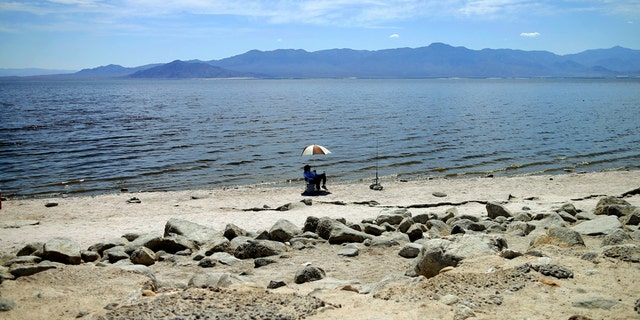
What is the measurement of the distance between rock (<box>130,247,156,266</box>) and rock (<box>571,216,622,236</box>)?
9.44 meters

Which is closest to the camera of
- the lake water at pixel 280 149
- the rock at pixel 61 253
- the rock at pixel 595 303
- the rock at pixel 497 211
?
the rock at pixel 595 303

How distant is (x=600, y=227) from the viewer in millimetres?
12164

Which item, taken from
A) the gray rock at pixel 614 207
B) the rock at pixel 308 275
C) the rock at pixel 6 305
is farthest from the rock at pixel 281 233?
the gray rock at pixel 614 207

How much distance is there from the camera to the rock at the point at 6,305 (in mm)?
7941

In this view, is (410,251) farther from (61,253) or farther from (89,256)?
(61,253)

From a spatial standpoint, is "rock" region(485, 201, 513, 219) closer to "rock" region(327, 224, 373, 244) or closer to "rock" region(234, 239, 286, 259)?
"rock" region(327, 224, 373, 244)

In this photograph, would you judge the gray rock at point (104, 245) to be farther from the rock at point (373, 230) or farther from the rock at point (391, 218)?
the rock at point (391, 218)

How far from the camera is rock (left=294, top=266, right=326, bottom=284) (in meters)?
9.66

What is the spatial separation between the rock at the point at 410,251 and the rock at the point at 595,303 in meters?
4.77

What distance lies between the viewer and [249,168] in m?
30.0

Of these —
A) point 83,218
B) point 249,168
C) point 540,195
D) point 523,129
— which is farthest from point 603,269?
point 523,129

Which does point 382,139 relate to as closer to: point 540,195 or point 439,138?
point 439,138

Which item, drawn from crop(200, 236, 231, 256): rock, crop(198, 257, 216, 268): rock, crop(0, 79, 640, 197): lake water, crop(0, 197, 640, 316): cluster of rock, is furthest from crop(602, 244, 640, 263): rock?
crop(0, 79, 640, 197): lake water

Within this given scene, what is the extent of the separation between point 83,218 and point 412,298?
14617 mm
